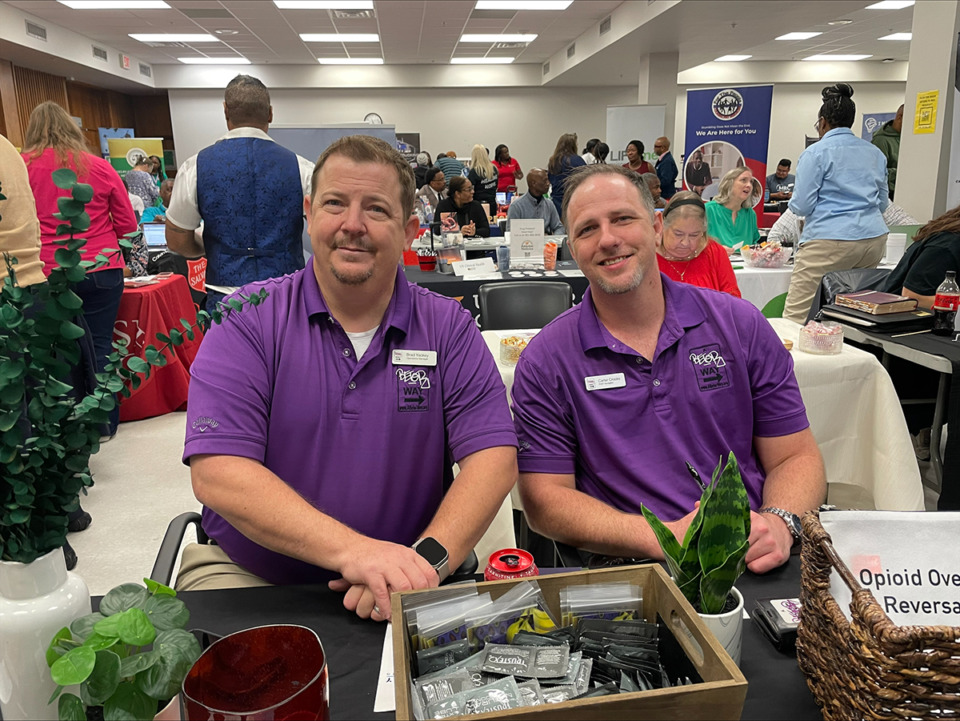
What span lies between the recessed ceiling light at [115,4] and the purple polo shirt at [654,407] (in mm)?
9894

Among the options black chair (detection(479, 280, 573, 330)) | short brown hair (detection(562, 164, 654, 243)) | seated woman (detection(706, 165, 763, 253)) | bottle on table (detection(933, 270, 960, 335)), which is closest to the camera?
short brown hair (detection(562, 164, 654, 243))

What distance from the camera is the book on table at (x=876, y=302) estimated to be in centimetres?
291

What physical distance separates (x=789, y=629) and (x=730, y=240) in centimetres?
457

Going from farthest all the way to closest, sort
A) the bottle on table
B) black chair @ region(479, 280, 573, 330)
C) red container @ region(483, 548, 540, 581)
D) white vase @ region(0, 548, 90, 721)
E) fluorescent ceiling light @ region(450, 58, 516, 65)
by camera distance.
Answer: fluorescent ceiling light @ region(450, 58, 516, 65)
black chair @ region(479, 280, 573, 330)
the bottle on table
red container @ region(483, 548, 540, 581)
white vase @ region(0, 548, 90, 721)

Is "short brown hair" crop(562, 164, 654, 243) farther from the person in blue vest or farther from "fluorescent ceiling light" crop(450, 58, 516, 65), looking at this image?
"fluorescent ceiling light" crop(450, 58, 516, 65)

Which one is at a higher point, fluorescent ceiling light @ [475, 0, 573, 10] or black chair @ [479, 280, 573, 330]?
fluorescent ceiling light @ [475, 0, 573, 10]

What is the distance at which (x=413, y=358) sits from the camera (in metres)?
1.42

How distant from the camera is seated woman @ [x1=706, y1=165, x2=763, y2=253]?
490 centimetres

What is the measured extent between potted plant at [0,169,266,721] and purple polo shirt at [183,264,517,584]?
0.57 metres

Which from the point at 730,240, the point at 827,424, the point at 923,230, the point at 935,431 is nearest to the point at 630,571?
the point at 827,424

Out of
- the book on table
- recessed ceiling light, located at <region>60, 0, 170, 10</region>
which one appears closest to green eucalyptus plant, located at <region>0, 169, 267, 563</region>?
the book on table

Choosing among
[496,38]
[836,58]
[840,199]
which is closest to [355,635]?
[840,199]

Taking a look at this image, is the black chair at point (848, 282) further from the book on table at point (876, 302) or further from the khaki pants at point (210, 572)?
the khaki pants at point (210, 572)

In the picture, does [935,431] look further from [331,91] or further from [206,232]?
[331,91]
